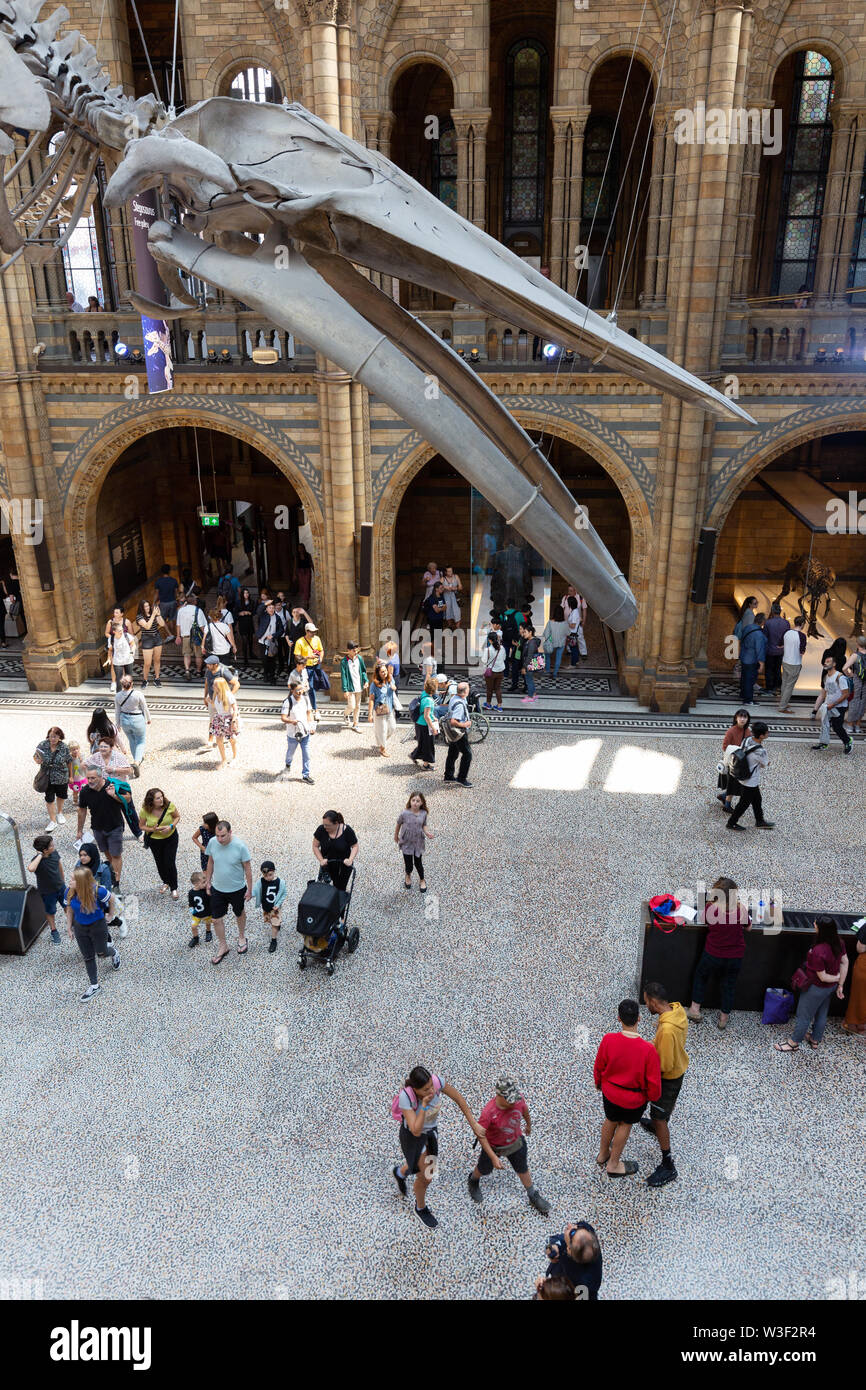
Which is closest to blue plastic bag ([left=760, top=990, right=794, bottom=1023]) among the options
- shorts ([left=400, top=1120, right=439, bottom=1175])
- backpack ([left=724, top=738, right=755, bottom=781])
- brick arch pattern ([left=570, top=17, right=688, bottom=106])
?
shorts ([left=400, top=1120, right=439, bottom=1175])

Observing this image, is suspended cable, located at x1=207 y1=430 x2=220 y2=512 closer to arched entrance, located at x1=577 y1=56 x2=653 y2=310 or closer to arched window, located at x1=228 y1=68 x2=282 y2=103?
arched window, located at x1=228 y1=68 x2=282 y2=103

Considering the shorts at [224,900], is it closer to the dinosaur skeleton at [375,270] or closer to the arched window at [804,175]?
the dinosaur skeleton at [375,270]

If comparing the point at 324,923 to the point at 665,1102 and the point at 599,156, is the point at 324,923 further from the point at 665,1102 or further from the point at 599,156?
the point at 599,156

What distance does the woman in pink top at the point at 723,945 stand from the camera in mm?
8211

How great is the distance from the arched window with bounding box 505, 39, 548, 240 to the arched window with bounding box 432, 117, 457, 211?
36.3 inches

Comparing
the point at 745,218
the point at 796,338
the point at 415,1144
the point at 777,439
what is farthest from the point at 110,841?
the point at 745,218

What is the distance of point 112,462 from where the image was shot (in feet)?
53.6

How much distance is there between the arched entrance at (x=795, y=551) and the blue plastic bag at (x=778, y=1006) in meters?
9.52

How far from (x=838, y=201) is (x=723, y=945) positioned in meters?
10.7

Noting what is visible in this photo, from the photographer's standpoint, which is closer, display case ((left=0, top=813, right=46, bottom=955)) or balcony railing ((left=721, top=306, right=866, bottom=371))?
display case ((left=0, top=813, right=46, bottom=955))

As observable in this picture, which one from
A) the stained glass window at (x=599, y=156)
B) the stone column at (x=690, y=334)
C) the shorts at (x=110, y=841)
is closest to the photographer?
the shorts at (x=110, y=841)

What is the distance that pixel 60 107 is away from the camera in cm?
681

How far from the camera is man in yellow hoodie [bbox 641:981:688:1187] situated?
6906 millimetres

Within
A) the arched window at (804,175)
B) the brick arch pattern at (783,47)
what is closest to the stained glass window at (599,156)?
the arched window at (804,175)
